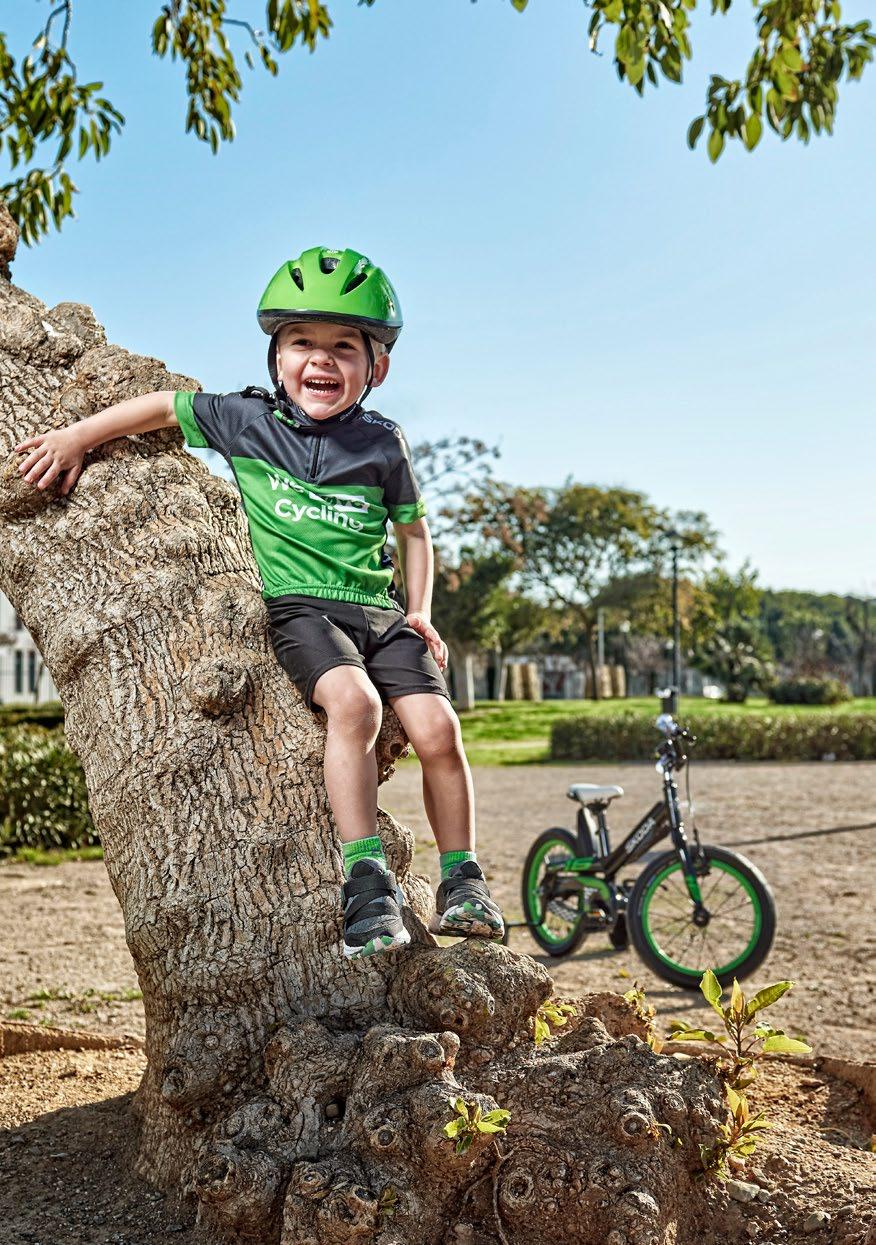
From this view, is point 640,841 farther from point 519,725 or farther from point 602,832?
point 519,725

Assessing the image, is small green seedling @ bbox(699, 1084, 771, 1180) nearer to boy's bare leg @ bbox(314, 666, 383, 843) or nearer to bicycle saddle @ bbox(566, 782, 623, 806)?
boy's bare leg @ bbox(314, 666, 383, 843)

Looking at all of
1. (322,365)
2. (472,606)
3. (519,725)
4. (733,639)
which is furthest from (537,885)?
(733,639)

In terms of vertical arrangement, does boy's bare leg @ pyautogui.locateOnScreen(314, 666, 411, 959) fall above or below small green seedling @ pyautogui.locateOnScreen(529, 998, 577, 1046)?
above

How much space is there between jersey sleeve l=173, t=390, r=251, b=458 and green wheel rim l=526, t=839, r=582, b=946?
Answer: 406 centimetres

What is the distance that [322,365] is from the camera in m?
2.89

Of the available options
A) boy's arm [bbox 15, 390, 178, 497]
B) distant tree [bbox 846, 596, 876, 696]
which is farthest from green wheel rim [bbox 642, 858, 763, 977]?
distant tree [bbox 846, 596, 876, 696]

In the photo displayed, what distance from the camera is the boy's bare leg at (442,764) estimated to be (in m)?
2.71

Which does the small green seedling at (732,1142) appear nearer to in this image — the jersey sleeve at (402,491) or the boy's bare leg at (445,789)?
the boy's bare leg at (445,789)

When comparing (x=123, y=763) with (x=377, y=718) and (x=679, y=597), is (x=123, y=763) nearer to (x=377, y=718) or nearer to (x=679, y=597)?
(x=377, y=718)

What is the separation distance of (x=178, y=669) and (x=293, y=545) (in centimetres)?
43

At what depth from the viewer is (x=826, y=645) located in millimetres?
58906

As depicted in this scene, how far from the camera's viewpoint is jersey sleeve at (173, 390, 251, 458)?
295 centimetres

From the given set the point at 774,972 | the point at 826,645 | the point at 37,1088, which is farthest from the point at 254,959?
the point at 826,645

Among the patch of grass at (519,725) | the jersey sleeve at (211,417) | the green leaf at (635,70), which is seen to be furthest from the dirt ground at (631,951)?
the patch of grass at (519,725)
